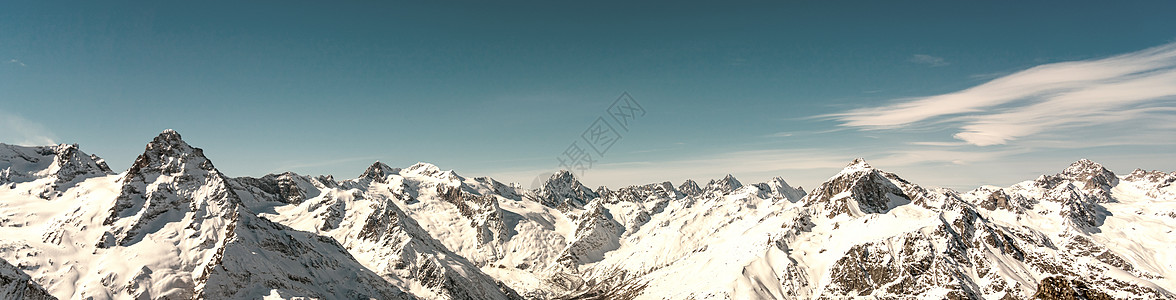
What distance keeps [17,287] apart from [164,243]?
66508 mm

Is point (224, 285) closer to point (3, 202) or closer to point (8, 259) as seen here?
point (8, 259)

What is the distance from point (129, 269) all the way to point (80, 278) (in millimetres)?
10541

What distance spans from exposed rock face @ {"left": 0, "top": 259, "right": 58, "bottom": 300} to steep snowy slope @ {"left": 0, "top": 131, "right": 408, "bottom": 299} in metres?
43.2

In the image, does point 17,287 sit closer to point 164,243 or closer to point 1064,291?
point 164,243

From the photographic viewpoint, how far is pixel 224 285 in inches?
5571

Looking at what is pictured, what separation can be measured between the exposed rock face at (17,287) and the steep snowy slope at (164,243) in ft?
142

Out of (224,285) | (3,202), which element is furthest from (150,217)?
(3,202)

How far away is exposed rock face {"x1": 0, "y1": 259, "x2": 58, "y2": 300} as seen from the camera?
87125mm

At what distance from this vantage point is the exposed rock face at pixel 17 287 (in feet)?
286

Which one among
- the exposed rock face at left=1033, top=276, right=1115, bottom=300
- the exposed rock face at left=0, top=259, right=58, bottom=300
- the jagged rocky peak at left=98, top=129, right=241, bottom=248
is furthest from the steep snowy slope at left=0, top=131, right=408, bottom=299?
the exposed rock face at left=1033, top=276, right=1115, bottom=300

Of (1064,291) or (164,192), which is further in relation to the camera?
(164,192)

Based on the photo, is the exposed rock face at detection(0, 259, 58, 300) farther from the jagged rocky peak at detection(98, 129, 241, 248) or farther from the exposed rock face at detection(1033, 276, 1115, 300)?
the exposed rock face at detection(1033, 276, 1115, 300)

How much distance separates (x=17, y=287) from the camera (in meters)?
90.0

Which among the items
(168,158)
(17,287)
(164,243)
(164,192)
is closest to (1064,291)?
(17,287)
